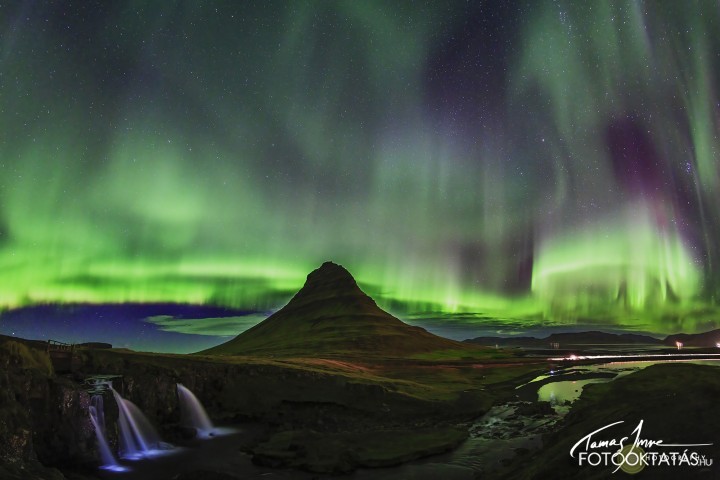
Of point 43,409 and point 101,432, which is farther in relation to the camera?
point 101,432

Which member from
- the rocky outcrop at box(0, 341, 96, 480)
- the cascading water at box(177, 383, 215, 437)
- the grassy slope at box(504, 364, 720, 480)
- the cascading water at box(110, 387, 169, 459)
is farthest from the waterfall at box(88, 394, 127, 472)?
the grassy slope at box(504, 364, 720, 480)

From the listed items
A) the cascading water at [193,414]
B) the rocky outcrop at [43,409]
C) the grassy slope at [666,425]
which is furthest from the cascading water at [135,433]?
the grassy slope at [666,425]

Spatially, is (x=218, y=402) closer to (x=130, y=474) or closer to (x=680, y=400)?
(x=130, y=474)

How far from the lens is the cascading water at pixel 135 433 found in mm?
37719

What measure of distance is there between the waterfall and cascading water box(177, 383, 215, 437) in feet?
38.4

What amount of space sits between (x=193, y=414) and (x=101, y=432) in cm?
1455

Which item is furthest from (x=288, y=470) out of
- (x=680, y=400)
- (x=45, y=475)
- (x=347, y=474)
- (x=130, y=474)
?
(x=680, y=400)

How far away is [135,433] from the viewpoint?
39.3 m

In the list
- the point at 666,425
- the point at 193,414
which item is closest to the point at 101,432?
the point at 193,414

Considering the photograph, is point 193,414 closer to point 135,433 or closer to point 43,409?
point 135,433

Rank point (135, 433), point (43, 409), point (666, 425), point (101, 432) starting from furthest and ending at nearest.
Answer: point (135, 433), point (101, 432), point (43, 409), point (666, 425)

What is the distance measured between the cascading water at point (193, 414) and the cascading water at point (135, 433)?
534 centimetres

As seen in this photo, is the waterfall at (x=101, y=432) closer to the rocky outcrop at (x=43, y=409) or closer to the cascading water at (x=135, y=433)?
the rocky outcrop at (x=43, y=409)

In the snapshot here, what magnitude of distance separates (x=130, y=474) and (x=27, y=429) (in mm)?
8765
